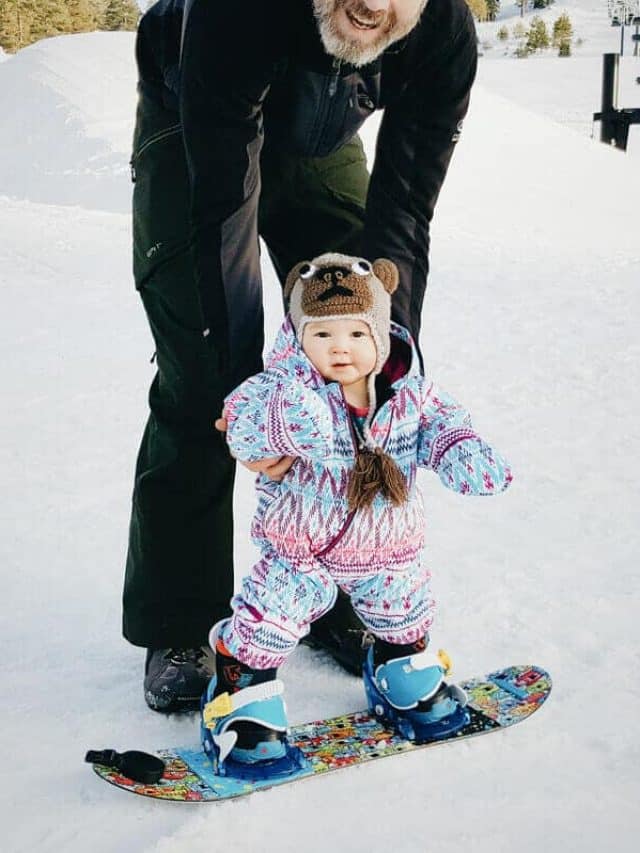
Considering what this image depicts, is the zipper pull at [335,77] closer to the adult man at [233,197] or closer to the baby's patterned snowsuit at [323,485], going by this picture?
the adult man at [233,197]

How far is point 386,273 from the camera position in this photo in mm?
2119

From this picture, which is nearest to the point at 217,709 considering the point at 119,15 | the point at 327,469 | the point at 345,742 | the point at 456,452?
the point at 345,742

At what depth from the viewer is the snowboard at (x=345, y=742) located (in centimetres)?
202

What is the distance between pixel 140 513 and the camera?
2.49 metres

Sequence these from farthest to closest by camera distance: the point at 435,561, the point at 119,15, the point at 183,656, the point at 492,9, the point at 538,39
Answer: the point at 492,9 < the point at 538,39 < the point at 119,15 < the point at 435,561 < the point at 183,656

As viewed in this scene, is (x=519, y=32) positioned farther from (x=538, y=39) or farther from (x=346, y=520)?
(x=346, y=520)

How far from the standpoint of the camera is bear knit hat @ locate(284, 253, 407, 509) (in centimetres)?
203

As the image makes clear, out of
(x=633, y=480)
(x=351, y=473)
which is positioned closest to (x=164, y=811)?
(x=351, y=473)

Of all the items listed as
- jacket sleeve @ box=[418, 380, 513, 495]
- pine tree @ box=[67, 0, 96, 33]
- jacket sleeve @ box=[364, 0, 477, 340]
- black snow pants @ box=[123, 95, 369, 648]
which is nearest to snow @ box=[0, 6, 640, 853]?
black snow pants @ box=[123, 95, 369, 648]

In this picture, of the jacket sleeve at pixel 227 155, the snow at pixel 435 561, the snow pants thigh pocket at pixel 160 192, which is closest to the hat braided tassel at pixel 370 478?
the jacket sleeve at pixel 227 155

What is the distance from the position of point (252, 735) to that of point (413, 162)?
4.15ft

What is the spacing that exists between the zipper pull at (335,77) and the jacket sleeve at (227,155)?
131 mm

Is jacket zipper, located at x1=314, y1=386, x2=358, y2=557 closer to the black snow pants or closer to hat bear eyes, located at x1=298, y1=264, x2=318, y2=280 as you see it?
hat bear eyes, located at x1=298, y1=264, x2=318, y2=280

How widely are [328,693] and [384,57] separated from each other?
1.44 m
